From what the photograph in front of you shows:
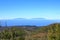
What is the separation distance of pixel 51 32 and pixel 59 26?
0.90 m

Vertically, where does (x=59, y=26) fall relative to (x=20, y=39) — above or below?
above

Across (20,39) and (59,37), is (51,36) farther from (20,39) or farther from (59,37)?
(20,39)

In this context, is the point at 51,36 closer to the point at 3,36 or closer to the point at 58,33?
the point at 58,33

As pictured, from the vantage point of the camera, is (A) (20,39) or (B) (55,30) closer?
(B) (55,30)

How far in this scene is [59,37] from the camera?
19109 mm

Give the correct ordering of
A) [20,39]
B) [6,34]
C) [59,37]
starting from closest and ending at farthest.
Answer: [59,37] < [20,39] < [6,34]

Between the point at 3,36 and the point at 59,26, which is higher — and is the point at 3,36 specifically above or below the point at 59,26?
below

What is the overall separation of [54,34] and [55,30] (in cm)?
77

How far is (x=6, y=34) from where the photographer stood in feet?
118

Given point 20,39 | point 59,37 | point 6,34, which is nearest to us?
Answer: point 59,37

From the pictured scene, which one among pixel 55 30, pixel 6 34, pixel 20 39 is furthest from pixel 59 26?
pixel 6 34

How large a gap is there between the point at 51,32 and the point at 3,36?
57.6 ft

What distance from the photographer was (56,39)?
754 inches

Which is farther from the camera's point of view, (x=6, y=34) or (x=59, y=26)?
(x=6, y=34)
